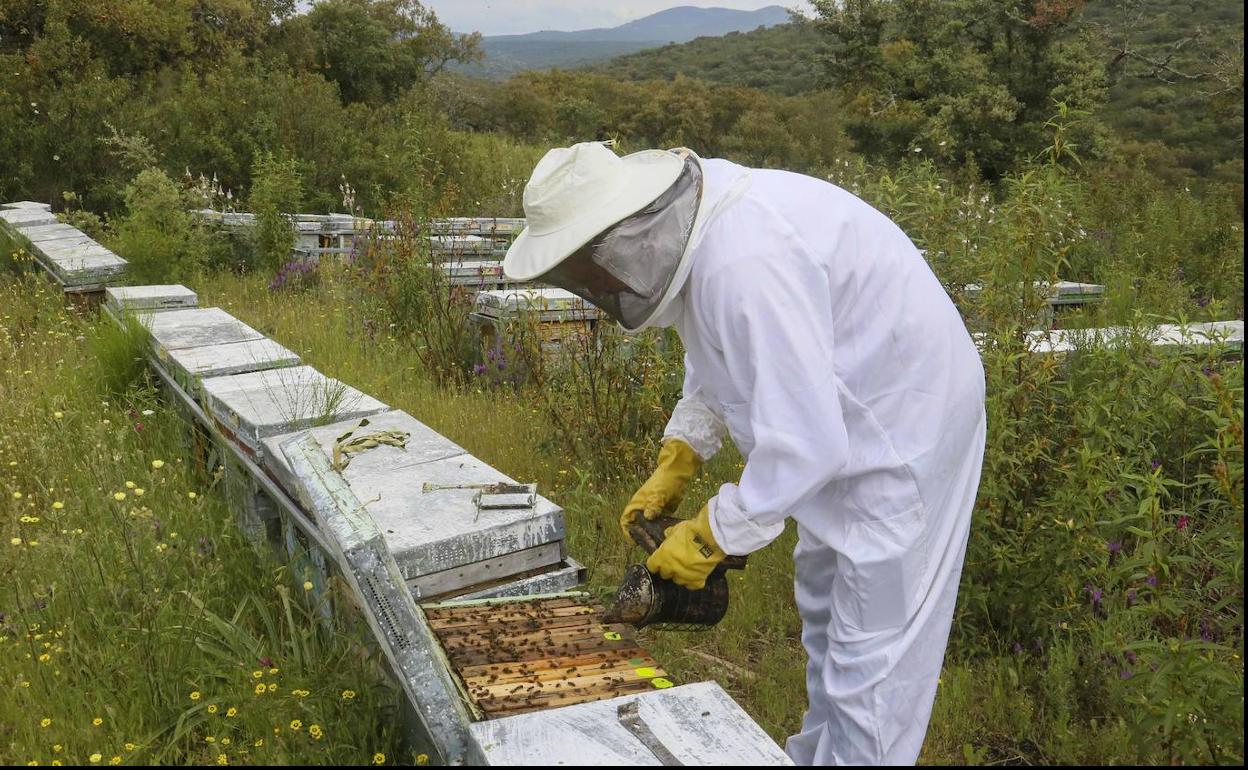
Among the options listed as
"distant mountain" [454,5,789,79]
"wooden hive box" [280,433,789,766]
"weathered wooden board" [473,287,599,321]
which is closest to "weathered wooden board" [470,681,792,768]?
"wooden hive box" [280,433,789,766]

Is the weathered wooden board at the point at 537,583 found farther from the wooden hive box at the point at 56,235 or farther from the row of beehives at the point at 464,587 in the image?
the wooden hive box at the point at 56,235

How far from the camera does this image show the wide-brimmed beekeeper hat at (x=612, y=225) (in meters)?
2.02

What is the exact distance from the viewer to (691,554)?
6.93 feet

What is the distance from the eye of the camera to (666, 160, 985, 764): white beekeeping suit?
188cm

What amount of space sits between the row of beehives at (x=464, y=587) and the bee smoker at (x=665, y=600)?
102 millimetres

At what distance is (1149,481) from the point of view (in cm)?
246

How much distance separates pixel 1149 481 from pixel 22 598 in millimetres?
3397

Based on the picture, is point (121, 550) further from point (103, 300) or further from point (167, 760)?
point (103, 300)

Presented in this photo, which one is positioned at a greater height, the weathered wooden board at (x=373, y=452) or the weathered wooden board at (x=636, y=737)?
the weathered wooden board at (x=373, y=452)

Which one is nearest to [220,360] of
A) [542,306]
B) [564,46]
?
[542,306]

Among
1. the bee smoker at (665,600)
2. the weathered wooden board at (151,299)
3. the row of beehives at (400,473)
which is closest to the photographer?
the bee smoker at (665,600)

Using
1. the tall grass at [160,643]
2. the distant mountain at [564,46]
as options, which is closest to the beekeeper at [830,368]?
the tall grass at [160,643]

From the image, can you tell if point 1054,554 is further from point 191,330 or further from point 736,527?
point 191,330

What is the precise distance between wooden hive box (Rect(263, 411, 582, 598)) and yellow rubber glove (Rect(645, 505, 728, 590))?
572 mm
